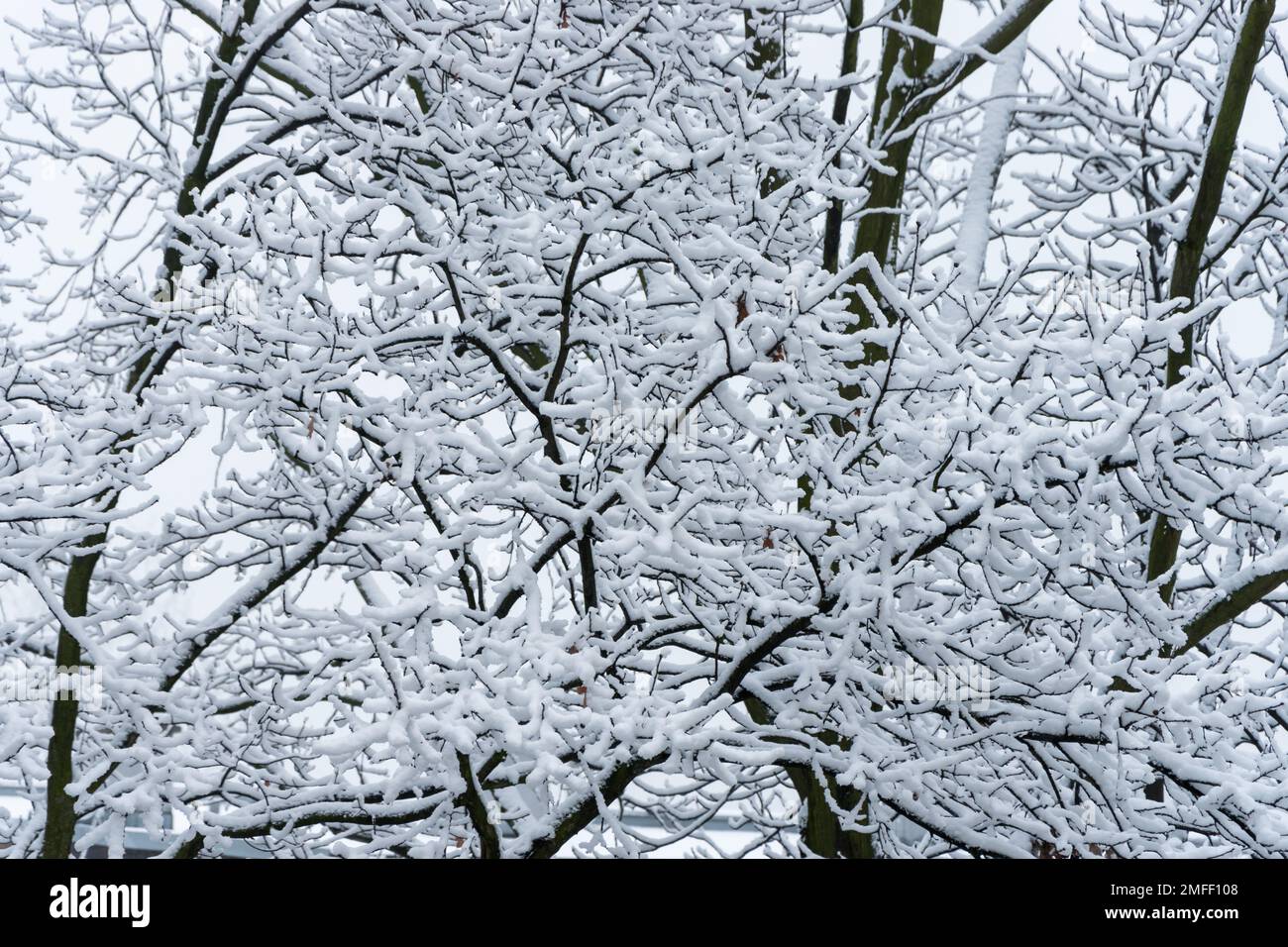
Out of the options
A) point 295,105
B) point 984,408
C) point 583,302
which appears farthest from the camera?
point 295,105

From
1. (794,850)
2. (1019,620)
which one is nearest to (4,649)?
(794,850)

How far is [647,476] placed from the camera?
15.7 ft

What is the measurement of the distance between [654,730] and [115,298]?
275 cm

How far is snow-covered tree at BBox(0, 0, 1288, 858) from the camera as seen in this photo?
413 cm

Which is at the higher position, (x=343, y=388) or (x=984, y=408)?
(x=343, y=388)

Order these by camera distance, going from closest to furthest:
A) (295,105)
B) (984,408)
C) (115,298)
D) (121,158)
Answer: (984,408) → (115,298) → (295,105) → (121,158)

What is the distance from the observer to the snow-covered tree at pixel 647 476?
4.13m

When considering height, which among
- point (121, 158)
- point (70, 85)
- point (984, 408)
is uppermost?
point (70, 85)

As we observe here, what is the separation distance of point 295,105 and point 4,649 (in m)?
3.45

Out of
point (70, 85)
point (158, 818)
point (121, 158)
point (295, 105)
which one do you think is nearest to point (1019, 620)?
point (158, 818)

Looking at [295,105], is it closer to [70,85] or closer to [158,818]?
[70,85]

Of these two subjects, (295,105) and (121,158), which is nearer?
(295,105)

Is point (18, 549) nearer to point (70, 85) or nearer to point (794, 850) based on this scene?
point (70, 85)

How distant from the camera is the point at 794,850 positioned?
654 cm
